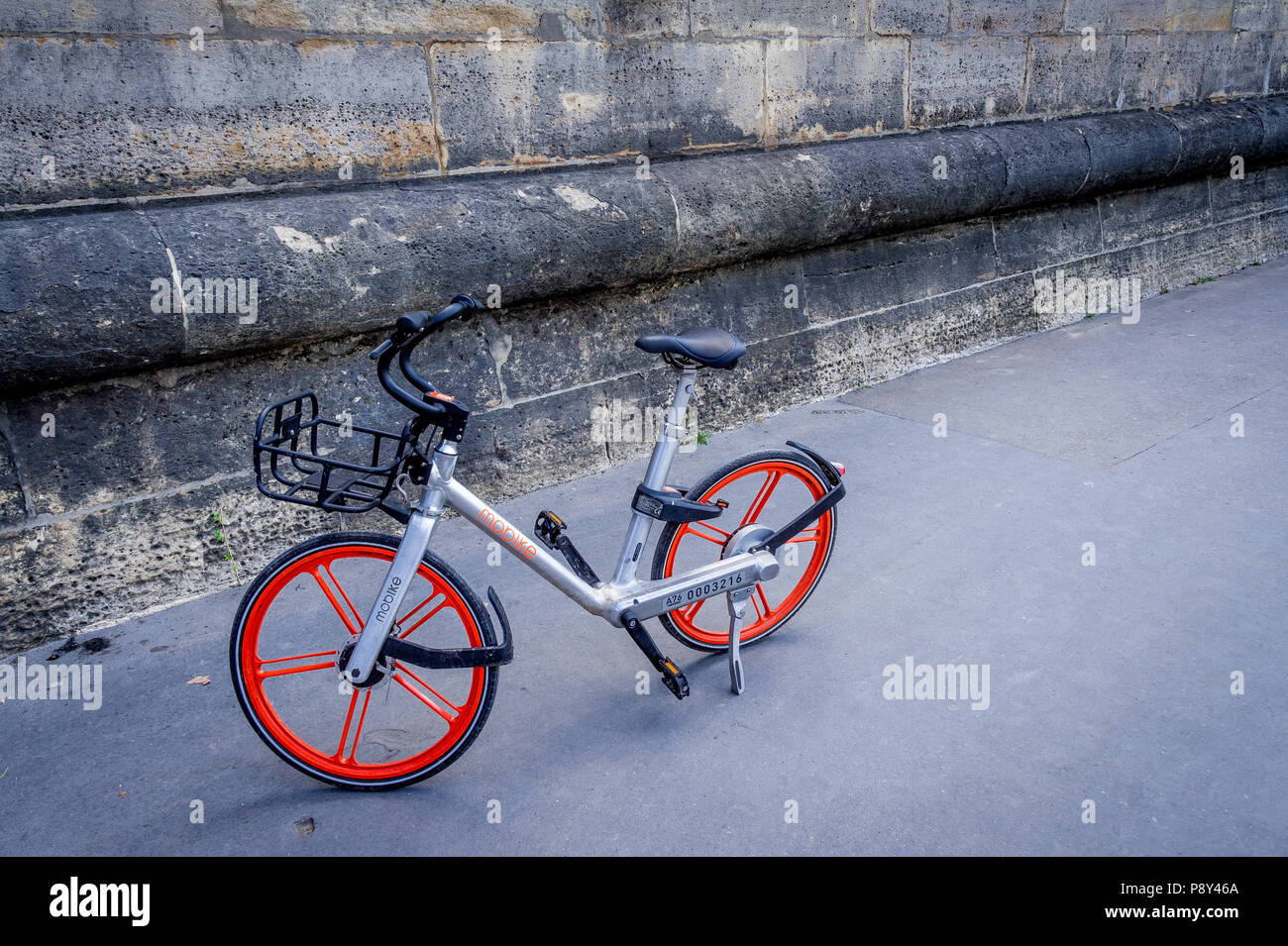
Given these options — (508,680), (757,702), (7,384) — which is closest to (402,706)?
(508,680)

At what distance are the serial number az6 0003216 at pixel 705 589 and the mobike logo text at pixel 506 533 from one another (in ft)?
1.53

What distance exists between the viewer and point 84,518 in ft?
10.7

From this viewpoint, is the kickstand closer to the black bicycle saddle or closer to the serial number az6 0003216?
the serial number az6 0003216

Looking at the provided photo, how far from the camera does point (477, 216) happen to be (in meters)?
3.88

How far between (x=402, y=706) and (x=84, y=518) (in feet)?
4.17

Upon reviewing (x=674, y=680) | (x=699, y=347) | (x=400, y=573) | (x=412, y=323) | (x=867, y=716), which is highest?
(x=412, y=323)

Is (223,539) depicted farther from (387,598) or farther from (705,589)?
(705,589)

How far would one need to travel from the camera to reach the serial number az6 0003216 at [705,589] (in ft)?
9.36

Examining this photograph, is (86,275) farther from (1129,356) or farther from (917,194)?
(1129,356)

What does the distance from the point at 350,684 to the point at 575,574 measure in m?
0.63

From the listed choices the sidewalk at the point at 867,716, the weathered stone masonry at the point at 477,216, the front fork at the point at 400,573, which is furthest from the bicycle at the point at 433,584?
the weathered stone masonry at the point at 477,216

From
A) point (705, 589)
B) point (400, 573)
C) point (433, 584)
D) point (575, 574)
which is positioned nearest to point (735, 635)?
point (705, 589)

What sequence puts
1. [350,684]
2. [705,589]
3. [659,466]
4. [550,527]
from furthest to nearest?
[705,589]
[659,466]
[550,527]
[350,684]

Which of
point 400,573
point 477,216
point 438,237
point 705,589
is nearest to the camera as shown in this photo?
point 400,573
